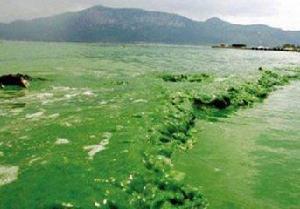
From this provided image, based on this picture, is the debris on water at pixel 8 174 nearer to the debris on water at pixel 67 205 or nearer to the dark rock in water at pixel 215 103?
the debris on water at pixel 67 205

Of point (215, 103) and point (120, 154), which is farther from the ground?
point (120, 154)

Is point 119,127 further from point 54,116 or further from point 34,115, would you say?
point 34,115

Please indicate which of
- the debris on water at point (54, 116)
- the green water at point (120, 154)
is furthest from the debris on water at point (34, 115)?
the debris on water at point (54, 116)

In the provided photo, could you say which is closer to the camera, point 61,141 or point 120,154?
point 120,154

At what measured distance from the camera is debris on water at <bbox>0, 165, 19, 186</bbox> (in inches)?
547

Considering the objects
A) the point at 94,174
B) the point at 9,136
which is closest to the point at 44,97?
the point at 9,136

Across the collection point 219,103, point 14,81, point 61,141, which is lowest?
point 219,103

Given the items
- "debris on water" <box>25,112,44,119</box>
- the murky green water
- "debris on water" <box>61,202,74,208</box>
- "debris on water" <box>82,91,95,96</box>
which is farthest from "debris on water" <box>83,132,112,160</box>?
"debris on water" <box>82,91,95,96</box>

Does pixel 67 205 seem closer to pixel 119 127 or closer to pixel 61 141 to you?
pixel 61 141

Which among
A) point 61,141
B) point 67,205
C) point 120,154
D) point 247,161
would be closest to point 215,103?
point 247,161

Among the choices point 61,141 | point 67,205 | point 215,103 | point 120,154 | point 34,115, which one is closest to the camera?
point 67,205

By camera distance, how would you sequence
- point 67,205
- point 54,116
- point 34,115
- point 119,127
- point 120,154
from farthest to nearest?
1. point 34,115
2. point 54,116
3. point 119,127
4. point 120,154
5. point 67,205

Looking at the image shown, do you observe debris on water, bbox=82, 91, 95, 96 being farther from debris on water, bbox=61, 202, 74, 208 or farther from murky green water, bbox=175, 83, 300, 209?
debris on water, bbox=61, 202, 74, 208

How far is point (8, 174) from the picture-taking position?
14.5 m
